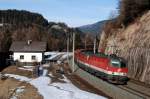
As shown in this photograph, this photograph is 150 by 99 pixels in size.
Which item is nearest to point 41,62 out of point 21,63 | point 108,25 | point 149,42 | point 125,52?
point 21,63

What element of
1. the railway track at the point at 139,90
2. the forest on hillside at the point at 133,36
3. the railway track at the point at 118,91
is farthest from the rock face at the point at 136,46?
the railway track at the point at 118,91

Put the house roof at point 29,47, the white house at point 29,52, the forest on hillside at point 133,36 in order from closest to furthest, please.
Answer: the forest on hillside at point 133,36
the white house at point 29,52
the house roof at point 29,47

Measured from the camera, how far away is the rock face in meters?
60.5

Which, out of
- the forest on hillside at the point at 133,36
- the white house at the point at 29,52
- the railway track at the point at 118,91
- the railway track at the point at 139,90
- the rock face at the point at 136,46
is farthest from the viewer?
the white house at the point at 29,52

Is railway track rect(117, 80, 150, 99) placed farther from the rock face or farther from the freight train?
the rock face

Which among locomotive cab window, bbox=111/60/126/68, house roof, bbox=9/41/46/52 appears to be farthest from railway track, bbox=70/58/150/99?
house roof, bbox=9/41/46/52

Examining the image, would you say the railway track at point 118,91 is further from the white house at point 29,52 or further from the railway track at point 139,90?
the white house at point 29,52

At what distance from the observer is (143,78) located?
57.7m

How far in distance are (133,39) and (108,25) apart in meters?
33.0

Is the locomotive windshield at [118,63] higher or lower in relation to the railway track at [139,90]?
higher

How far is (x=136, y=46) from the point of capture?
226 feet

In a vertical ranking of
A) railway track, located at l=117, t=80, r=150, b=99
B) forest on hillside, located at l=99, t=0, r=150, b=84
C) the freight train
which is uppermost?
forest on hillside, located at l=99, t=0, r=150, b=84

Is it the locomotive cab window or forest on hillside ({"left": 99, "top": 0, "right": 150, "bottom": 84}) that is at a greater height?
forest on hillside ({"left": 99, "top": 0, "right": 150, "bottom": 84})

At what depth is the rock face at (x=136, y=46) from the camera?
6047 centimetres
